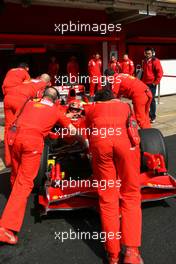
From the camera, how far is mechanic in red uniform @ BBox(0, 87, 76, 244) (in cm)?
311

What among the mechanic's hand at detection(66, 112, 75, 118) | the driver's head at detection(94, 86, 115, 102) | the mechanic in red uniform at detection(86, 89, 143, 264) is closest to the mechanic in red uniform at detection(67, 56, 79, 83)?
the mechanic's hand at detection(66, 112, 75, 118)

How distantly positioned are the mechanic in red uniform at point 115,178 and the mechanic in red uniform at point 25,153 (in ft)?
2.32

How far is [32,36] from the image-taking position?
450 inches

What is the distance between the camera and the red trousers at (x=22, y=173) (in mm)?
3134

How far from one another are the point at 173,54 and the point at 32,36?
23.6 feet

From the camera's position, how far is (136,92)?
19.5ft

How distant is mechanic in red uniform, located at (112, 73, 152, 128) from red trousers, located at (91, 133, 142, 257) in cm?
318

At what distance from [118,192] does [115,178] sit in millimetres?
116

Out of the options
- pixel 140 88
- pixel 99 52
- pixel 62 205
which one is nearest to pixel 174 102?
pixel 99 52

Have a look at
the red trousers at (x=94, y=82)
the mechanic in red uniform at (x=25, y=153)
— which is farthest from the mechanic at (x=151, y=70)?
the mechanic in red uniform at (x=25, y=153)
